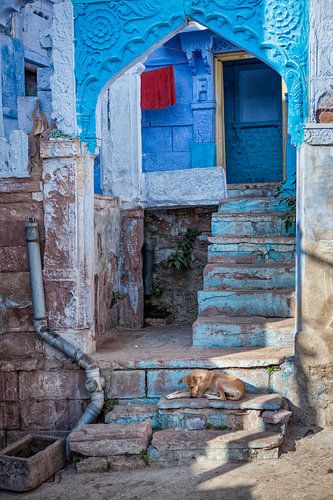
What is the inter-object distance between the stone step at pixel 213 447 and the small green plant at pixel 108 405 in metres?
0.77

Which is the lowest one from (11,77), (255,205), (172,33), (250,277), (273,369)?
(273,369)

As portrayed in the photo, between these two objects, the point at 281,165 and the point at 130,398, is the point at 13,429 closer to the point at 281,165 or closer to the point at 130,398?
the point at 130,398

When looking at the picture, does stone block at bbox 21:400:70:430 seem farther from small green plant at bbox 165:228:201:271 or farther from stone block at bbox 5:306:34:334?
small green plant at bbox 165:228:201:271

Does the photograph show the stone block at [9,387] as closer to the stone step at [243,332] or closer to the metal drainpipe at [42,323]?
the metal drainpipe at [42,323]

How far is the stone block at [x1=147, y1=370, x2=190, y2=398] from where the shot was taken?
634cm

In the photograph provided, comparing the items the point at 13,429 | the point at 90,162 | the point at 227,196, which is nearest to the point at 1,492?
the point at 13,429

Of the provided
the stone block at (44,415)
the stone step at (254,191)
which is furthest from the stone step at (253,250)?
the stone block at (44,415)

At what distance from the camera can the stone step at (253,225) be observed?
8.17m

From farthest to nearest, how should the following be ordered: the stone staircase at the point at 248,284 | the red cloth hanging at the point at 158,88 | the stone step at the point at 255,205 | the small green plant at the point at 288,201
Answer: the red cloth hanging at the point at 158,88, the stone step at the point at 255,205, the small green plant at the point at 288,201, the stone staircase at the point at 248,284

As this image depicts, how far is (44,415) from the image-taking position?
6.58m

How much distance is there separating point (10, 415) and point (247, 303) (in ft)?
9.41

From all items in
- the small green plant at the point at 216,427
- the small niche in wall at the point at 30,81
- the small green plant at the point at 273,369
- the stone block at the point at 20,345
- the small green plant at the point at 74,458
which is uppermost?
the small niche in wall at the point at 30,81

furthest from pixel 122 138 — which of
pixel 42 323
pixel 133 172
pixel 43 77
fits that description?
pixel 42 323

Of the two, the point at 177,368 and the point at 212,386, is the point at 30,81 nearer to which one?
the point at 177,368
